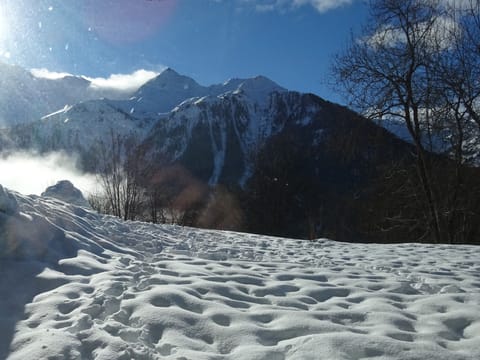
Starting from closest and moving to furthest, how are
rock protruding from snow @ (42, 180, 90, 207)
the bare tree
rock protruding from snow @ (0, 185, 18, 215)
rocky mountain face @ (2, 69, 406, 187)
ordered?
rock protruding from snow @ (0, 185, 18, 215) → rock protruding from snow @ (42, 180, 90, 207) → the bare tree → rocky mountain face @ (2, 69, 406, 187)

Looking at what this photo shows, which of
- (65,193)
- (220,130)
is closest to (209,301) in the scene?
(65,193)

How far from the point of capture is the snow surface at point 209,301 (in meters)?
2.57

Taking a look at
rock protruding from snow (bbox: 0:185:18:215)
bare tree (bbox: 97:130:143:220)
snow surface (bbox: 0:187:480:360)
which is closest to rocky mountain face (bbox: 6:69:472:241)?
bare tree (bbox: 97:130:143:220)

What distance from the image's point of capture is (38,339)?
256 centimetres

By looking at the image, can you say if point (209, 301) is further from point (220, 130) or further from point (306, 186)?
point (220, 130)

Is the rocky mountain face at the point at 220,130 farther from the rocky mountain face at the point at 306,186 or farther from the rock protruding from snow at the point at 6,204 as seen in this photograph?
the rock protruding from snow at the point at 6,204

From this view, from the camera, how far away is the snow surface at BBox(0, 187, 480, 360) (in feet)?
8.43

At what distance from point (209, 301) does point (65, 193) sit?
8.58 m

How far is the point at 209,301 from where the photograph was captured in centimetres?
352

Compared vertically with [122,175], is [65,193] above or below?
below

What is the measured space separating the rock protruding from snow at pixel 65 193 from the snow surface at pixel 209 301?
4.57m

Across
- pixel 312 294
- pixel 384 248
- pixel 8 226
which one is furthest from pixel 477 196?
pixel 8 226

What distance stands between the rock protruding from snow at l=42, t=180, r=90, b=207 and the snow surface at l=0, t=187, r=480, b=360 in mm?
4573

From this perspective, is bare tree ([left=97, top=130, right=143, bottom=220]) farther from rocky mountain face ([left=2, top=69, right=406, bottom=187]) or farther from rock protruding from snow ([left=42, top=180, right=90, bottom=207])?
rocky mountain face ([left=2, top=69, right=406, bottom=187])
